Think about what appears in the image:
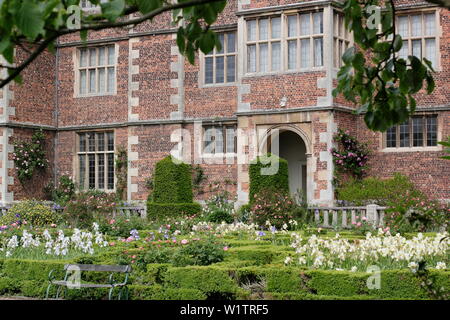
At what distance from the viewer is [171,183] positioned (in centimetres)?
1692

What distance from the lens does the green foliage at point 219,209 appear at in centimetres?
1594

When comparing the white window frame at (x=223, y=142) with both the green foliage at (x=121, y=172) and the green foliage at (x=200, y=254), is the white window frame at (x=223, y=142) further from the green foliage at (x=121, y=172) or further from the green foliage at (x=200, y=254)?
the green foliage at (x=200, y=254)

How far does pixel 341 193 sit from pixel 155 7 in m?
13.1

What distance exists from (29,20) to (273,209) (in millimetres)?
11409

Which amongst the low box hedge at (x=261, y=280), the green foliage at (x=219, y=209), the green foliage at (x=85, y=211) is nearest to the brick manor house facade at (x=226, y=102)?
the green foliage at (x=219, y=209)

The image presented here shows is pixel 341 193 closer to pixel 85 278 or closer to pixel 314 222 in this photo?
pixel 314 222

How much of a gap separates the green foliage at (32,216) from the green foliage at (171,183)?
254 centimetres

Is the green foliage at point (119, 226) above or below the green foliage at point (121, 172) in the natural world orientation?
below

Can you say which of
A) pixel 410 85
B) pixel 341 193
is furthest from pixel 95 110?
pixel 410 85

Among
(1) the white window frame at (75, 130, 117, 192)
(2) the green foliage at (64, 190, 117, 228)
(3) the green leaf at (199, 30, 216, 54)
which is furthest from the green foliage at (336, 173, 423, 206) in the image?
(3) the green leaf at (199, 30, 216, 54)

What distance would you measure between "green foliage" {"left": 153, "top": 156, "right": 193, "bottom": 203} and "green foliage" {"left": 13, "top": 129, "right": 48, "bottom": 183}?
4.34 m

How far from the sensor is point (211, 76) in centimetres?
1833

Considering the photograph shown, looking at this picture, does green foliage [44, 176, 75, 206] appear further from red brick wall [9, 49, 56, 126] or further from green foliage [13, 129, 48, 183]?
red brick wall [9, 49, 56, 126]

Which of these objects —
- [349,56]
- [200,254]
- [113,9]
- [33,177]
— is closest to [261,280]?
[200,254]
